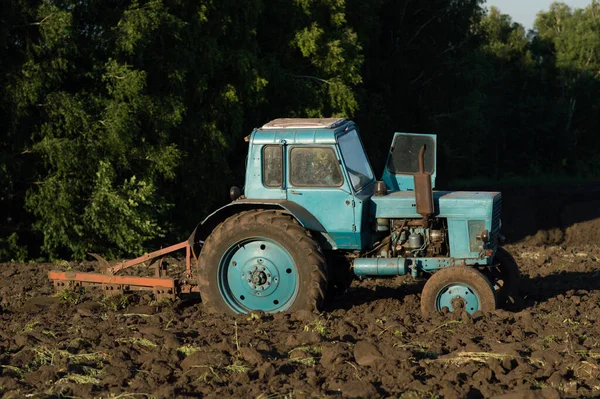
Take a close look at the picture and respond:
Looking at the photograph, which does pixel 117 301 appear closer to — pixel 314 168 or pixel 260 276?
pixel 260 276

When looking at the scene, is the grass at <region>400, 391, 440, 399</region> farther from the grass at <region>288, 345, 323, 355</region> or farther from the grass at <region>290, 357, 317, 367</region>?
the grass at <region>288, 345, 323, 355</region>

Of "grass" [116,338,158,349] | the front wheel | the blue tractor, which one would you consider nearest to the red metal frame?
the blue tractor

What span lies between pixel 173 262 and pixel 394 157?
605 centimetres

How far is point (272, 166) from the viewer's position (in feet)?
36.7

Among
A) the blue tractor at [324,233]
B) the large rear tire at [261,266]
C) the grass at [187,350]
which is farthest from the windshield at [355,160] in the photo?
the grass at [187,350]

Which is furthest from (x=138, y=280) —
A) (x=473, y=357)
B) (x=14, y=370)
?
(x=473, y=357)

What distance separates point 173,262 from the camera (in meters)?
16.9

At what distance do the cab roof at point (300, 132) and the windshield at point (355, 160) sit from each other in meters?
0.15

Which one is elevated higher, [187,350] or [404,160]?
[404,160]

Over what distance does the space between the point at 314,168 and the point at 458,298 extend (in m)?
2.15

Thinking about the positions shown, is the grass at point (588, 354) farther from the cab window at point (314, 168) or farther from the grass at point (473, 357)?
the cab window at point (314, 168)

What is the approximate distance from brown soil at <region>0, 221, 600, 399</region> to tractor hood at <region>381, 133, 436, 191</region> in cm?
142

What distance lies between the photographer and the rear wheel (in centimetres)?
1062

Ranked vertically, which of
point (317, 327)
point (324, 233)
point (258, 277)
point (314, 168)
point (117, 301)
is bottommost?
point (117, 301)
